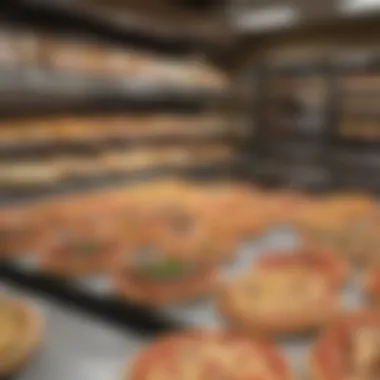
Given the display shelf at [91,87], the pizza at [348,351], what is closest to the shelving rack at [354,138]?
the display shelf at [91,87]

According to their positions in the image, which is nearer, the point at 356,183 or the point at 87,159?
the point at 356,183

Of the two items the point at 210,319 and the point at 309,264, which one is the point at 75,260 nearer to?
the point at 210,319

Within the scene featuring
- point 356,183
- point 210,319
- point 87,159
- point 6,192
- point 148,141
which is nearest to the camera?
point 210,319

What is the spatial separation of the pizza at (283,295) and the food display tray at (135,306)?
1.2 inches

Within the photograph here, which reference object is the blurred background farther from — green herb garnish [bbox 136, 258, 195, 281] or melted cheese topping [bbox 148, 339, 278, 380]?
melted cheese topping [bbox 148, 339, 278, 380]

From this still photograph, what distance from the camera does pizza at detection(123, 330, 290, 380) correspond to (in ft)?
2.89

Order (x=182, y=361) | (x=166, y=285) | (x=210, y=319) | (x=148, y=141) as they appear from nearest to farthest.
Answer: (x=182, y=361) → (x=210, y=319) → (x=166, y=285) → (x=148, y=141)

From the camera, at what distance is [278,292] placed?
121 centimetres

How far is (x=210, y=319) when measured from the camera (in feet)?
3.79

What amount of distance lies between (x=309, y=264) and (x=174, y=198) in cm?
101

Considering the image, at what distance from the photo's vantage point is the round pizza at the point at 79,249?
55.8 inches

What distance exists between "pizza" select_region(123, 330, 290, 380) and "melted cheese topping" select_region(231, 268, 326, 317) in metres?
0.12

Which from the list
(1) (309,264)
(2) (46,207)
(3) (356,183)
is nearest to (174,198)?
(2) (46,207)

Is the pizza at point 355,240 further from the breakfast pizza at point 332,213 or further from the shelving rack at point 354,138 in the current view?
the shelving rack at point 354,138
